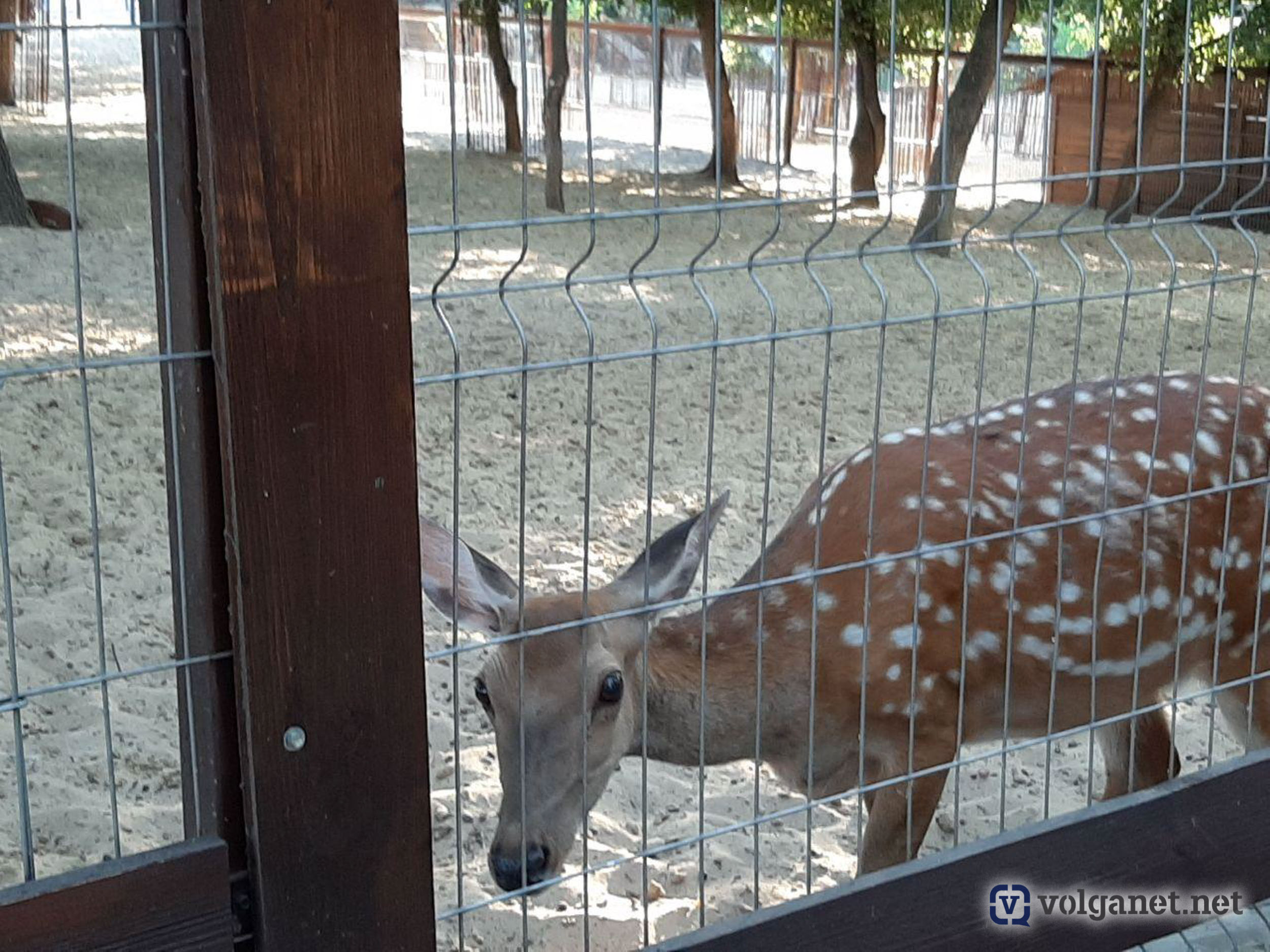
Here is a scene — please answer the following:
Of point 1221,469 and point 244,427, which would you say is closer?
point 244,427

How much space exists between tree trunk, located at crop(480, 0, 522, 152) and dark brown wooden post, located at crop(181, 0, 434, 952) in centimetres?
1475

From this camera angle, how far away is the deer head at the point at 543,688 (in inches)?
121

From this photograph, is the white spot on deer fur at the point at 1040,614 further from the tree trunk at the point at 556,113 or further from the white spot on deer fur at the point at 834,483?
the tree trunk at the point at 556,113

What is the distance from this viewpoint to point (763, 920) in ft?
8.84

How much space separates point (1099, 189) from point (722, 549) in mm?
12025

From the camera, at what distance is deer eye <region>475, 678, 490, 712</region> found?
3.23 m

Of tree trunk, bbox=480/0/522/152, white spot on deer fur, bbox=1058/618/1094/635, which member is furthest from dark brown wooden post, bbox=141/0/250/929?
tree trunk, bbox=480/0/522/152

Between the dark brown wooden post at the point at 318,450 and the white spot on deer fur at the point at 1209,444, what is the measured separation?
230 centimetres

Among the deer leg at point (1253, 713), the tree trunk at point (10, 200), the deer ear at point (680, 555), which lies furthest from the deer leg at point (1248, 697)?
the tree trunk at point (10, 200)

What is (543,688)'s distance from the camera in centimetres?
314

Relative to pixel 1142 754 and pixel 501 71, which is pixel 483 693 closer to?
pixel 1142 754

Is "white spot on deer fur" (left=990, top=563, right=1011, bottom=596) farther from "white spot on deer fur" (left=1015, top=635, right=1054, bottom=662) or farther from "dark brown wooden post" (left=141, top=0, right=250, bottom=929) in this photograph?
"dark brown wooden post" (left=141, top=0, right=250, bottom=929)

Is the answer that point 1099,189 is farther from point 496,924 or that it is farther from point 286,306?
point 286,306

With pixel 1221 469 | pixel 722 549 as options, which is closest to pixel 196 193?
pixel 1221 469
